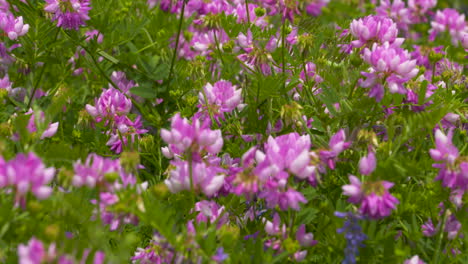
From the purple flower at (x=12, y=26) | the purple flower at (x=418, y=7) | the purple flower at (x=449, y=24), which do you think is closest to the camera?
the purple flower at (x=12, y=26)

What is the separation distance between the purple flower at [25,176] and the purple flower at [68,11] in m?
1.51

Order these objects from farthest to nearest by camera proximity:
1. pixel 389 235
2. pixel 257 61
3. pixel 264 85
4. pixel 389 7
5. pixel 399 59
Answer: pixel 389 7, pixel 257 61, pixel 264 85, pixel 399 59, pixel 389 235

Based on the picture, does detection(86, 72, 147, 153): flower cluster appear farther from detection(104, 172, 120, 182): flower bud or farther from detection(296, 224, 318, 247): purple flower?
detection(296, 224, 318, 247): purple flower

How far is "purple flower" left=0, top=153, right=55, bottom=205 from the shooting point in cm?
187

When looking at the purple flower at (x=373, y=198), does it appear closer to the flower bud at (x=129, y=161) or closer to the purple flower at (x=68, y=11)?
the flower bud at (x=129, y=161)

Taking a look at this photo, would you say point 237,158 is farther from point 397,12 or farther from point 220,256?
point 397,12

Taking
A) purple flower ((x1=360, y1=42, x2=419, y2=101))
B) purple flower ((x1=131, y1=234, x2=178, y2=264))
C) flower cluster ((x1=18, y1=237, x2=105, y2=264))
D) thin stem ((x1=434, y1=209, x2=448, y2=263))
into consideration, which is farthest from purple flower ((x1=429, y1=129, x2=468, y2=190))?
flower cluster ((x1=18, y1=237, x2=105, y2=264))

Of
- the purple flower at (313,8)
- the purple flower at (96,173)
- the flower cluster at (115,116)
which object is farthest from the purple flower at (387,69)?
the flower cluster at (115,116)

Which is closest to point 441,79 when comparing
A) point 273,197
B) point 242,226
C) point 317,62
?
point 317,62

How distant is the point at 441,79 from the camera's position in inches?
155

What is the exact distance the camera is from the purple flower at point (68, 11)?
3191 millimetres

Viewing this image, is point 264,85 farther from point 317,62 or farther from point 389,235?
point 389,235

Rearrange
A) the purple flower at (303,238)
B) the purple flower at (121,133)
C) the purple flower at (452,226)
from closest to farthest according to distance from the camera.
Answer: the purple flower at (303,238)
the purple flower at (452,226)
the purple flower at (121,133)

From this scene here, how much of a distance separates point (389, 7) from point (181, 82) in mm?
2780
